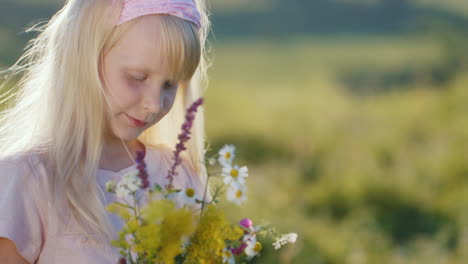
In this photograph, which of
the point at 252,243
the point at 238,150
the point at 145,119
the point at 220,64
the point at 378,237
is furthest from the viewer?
the point at 220,64

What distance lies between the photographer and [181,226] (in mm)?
965

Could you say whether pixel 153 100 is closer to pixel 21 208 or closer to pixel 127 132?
pixel 127 132

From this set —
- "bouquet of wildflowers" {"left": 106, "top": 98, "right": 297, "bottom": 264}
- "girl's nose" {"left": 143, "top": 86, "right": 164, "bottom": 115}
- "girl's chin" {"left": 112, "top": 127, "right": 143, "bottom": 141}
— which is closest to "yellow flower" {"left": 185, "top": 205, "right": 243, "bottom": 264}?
"bouquet of wildflowers" {"left": 106, "top": 98, "right": 297, "bottom": 264}

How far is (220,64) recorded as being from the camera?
11.2 m

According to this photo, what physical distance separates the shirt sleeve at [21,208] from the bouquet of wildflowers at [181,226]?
1.55ft

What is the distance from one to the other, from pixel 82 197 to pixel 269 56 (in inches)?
408

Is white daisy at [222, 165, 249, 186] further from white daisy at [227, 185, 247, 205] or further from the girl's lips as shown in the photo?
the girl's lips

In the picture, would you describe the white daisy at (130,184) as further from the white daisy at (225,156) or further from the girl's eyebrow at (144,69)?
the girl's eyebrow at (144,69)

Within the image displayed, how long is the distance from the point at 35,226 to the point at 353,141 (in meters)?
5.01

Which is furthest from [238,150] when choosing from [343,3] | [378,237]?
[343,3]

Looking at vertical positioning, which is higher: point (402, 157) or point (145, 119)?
point (145, 119)

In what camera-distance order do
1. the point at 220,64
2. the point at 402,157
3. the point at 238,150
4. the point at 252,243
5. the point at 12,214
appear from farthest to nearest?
1. the point at 220,64
2. the point at 238,150
3. the point at 402,157
4. the point at 12,214
5. the point at 252,243

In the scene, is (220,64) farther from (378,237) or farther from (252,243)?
(252,243)

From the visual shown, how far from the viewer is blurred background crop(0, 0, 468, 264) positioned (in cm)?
446
